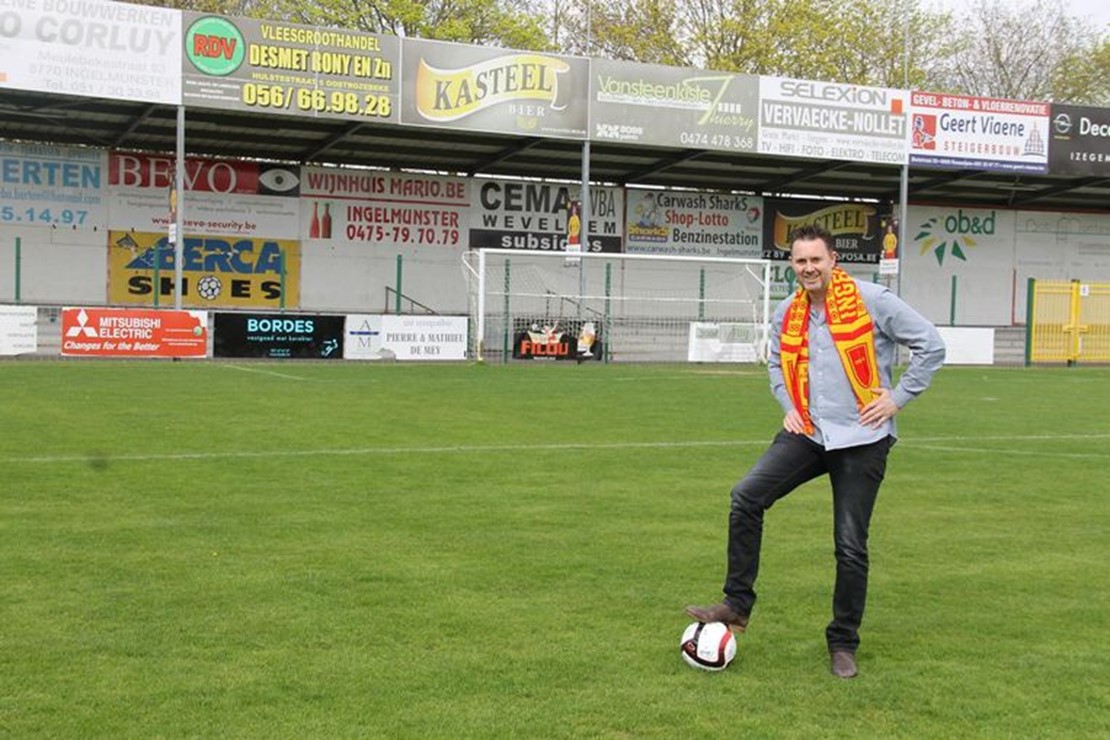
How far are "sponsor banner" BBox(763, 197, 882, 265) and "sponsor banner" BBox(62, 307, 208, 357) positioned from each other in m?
19.3

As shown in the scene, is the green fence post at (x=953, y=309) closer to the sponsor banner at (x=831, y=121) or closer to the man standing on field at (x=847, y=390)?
the sponsor banner at (x=831, y=121)

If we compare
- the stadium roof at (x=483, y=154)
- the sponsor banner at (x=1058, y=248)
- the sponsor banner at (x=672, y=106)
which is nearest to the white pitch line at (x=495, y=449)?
the sponsor banner at (x=672, y=106)

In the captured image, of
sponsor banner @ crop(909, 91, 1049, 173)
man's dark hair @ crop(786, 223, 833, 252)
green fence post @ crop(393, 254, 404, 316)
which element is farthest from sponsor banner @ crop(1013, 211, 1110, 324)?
man's dark hair @ crop(786, 223, 833, 252)

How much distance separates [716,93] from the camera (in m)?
29.4

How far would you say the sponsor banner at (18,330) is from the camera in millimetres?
23828

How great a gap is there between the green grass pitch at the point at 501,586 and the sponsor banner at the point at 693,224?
78.0 ft

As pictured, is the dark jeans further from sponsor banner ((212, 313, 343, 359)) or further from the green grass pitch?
sponsor banner ((212, 313, 343, 359))

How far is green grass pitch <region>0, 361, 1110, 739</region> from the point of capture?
15.3 ft

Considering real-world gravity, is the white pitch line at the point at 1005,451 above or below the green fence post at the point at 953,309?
below

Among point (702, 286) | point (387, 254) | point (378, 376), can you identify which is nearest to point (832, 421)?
point (378, 376)

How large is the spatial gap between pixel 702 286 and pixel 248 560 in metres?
26.0

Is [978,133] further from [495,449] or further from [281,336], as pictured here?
[495,449]

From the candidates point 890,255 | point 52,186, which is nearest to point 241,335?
point 52,186

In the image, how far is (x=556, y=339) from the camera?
28.3 meters
